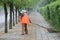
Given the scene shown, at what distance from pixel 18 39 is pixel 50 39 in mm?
1974

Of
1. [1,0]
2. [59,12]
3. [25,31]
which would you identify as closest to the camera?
[1,0]

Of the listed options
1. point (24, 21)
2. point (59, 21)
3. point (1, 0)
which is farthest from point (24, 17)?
point (1, 0)

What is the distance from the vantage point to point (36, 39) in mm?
14633

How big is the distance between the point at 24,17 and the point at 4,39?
3.19 m

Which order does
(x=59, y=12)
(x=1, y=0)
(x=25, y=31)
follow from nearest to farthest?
(x=1, y=0) → (x=59, y=12) → (x=25, y=31)

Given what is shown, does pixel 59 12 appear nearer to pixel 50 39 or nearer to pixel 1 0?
pixel 50 39

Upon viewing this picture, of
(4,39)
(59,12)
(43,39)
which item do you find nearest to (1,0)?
(4,39)

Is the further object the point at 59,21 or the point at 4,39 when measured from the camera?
the point at 59,21

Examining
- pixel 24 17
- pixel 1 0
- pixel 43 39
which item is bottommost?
pixel 43 39

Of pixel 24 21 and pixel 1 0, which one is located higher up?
pixel 1 0

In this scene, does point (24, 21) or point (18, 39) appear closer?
point (18, 39)

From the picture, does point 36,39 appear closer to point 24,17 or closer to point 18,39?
point 18,39

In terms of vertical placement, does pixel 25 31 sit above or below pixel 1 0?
below

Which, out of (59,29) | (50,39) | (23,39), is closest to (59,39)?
(50,39)
